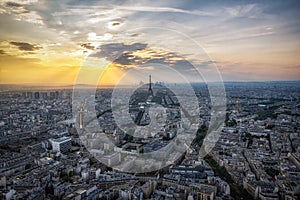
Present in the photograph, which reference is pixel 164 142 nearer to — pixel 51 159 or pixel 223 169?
pixel 223 169

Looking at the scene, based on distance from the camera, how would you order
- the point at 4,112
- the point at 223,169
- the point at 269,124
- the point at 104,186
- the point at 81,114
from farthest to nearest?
1. the point at 4,112
2. the point at 81,114
3. the point at 269,124
4. the point at 223,169
5. the point at 104,186

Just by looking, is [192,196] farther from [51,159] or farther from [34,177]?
[51,159]

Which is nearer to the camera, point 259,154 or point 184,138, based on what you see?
point 259,154

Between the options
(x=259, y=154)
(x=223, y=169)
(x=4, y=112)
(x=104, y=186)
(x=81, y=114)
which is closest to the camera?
(x=104, y=186)

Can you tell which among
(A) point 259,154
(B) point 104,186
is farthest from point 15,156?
(A) point 259,154

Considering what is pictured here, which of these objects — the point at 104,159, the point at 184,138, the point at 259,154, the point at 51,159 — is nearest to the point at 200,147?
the point at 184,138

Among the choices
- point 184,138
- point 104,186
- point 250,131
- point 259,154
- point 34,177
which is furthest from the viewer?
point 250,131

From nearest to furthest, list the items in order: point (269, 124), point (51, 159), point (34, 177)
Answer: point (34, 177), point (51, 159), point (269, 124)

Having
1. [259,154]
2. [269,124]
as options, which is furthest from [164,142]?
[269,124]
